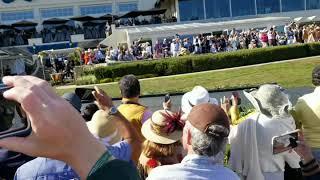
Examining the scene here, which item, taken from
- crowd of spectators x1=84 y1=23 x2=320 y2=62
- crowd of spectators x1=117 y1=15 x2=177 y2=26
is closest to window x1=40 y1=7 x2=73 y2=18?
crowd of spectators x1=117 y1=15 x2=177 y2=26

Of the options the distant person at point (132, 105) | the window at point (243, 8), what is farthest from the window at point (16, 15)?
the distant person at point (132, 105)

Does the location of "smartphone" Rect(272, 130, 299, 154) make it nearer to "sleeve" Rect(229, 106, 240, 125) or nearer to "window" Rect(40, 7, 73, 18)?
"sleeve" Rect(229, 106, 240, 125)

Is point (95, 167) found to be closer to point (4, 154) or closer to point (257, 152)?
point (4, 154)

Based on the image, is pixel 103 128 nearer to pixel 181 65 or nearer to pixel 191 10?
pixel 181 65

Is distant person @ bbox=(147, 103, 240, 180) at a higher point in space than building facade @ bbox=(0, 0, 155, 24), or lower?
lower

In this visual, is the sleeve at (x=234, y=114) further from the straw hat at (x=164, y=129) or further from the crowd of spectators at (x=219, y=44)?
the crowd of spectators at (x=219, y=44)

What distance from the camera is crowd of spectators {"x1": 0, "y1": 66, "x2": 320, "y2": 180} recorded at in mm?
1472

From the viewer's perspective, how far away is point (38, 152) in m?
1.50

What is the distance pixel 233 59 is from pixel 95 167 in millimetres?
23466

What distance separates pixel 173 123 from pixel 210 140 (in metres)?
0.78

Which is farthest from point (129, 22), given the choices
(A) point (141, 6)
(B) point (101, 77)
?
(B) point (101, 77)

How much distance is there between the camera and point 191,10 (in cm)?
4947

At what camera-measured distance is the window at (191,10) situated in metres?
49.2

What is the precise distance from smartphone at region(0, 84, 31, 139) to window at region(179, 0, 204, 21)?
47526 millimetres
